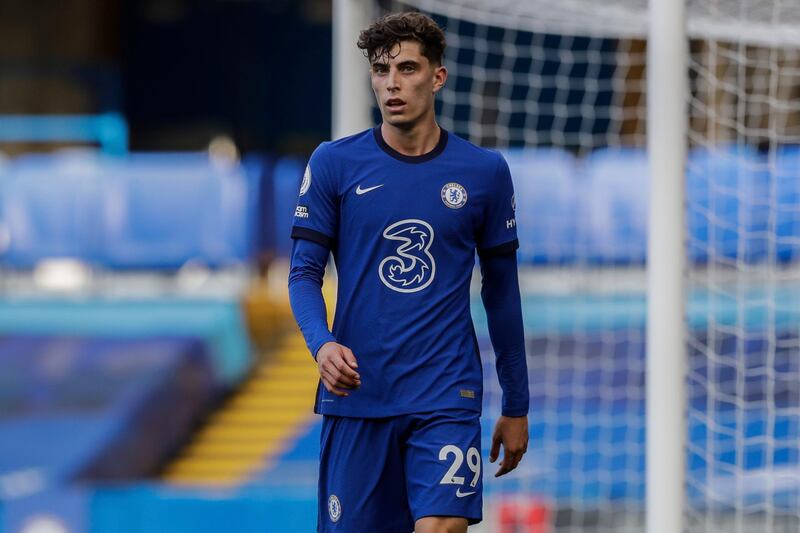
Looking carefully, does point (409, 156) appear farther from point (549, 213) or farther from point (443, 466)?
point (549, 213)

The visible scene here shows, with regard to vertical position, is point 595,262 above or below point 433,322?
below

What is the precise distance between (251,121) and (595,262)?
950 centimetres

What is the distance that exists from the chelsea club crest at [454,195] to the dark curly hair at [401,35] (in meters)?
0.29

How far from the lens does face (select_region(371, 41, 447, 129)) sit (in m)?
3.14

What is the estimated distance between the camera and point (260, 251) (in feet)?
37.7

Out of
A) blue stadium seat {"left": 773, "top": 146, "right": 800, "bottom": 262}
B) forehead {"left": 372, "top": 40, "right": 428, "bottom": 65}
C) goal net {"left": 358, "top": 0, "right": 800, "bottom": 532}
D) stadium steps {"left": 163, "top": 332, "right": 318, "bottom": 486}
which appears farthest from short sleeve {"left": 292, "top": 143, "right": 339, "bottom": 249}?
stadium steps {"left": 163, "top": 332, "right": 318, "bottom": 486}

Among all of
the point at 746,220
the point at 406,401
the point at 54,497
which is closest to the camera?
the point at 406,401

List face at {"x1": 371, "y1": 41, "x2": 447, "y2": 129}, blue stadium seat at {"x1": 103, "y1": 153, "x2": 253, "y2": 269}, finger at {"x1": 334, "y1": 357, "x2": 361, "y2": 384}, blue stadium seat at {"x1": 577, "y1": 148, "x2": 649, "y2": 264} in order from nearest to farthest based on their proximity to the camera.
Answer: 1. finger at {"x1": 334, "y1": 357, "x2": 361, "y2": 384}
2. face at {"x1": 371, "y1": 41, "x2": 447, "y2": 129}
3. blue stadium seat at {"x1": 577, "y1": 148, "x2": 649, "y2": 264}
4. blue stadium seat at {"x1": 103, "y1": 153, "x2": 253, "y2": 269}

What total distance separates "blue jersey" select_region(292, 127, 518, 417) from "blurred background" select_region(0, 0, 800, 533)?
2.82 m

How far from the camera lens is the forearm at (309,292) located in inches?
119

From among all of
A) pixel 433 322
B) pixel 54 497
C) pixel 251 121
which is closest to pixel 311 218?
pixel 433 322

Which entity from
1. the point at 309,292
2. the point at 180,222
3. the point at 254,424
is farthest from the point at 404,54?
the point at 254,424

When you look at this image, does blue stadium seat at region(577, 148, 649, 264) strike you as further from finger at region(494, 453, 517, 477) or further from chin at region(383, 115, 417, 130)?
chin at region(383, 115, 417, 130)

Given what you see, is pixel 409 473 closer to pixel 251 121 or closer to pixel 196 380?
pixel 196 380
